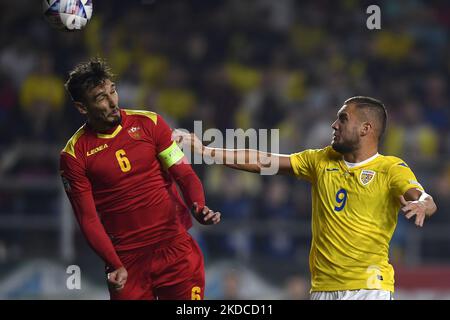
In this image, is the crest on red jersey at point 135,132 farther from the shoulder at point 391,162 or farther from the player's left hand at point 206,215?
the shoulder at point 391,162

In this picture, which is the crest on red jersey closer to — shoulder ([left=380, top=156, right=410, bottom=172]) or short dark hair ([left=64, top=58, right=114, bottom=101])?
short dark hair ([left=64, top=58, right=114, bottom=101])

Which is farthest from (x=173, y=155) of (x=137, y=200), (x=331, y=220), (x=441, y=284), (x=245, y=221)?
(x=441, y=284)

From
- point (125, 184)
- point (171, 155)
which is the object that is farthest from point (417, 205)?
point (125, 184)

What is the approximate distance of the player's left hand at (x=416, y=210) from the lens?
5.27 meters

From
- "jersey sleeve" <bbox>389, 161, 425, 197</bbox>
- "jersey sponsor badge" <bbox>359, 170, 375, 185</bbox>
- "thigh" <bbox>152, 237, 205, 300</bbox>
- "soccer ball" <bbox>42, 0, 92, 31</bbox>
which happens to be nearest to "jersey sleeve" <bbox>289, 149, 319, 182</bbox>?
"jersey sponsor badge" <bbox>359, 170, 375, 185</bbox>

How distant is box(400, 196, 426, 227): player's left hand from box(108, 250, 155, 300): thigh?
190cm

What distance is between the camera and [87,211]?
6.18m

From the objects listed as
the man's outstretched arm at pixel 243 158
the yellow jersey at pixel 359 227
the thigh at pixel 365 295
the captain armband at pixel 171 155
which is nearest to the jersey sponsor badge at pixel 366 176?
the yellow jersey at pixel 359 227

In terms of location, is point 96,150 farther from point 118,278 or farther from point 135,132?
point 118,278

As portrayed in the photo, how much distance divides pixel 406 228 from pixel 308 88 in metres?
2.96

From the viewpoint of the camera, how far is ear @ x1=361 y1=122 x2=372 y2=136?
6.04m

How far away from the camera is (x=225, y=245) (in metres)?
10.9
